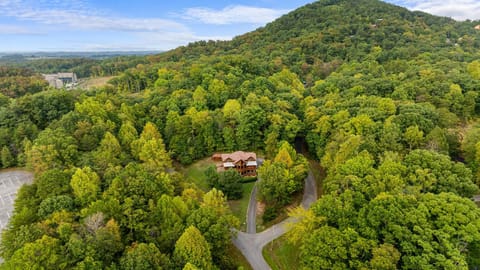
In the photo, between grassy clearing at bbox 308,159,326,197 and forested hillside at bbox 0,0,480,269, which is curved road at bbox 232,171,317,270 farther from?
grassy clearing at bbox 308,159,326,197

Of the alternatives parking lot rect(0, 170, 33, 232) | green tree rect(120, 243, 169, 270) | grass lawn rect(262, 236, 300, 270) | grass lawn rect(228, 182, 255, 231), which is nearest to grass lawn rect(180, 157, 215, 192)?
grass lawn rect(228, 182, 255, 231)

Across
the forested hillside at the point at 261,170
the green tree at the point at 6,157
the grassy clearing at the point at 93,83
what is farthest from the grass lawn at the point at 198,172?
the grassy clearing at the point at 93,83

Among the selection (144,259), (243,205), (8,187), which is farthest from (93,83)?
(144,259)

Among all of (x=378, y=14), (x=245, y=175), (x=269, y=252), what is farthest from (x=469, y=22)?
(x=269, y=252)

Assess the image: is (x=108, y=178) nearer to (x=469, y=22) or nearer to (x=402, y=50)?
(x=402, y=50)

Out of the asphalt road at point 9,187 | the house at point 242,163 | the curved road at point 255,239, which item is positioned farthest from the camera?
the house at point 242,163

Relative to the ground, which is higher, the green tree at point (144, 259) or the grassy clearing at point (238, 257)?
the green tree at point (144, 259)

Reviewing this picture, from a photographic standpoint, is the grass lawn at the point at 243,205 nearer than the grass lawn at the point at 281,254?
No

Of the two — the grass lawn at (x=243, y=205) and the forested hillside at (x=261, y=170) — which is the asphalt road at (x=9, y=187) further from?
the grass lawn at (x=243, y=205)
